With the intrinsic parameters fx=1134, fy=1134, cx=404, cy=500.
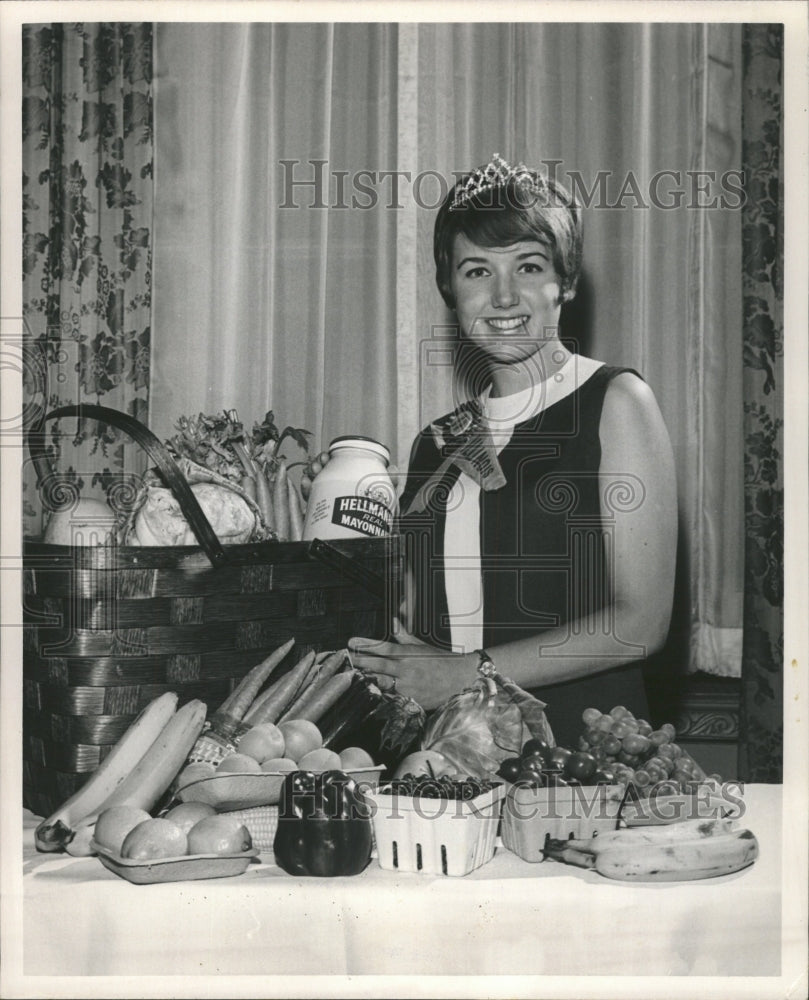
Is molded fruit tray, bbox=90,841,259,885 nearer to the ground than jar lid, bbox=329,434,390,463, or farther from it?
nearer to the ground

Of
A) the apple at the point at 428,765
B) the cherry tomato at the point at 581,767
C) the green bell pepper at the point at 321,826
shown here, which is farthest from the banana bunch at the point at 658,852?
the green bell pepper at the point at 321,826

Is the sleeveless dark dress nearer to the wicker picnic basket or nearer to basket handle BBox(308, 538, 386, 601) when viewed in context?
basket handle BBox(308, 538, 386, 601)

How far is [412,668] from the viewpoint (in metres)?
1.98

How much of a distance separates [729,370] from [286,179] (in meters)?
0.85

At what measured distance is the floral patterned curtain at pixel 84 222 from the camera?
6.54 ft

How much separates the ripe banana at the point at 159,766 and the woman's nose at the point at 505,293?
86cm

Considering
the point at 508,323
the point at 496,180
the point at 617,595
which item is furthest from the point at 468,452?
the point at 496,180

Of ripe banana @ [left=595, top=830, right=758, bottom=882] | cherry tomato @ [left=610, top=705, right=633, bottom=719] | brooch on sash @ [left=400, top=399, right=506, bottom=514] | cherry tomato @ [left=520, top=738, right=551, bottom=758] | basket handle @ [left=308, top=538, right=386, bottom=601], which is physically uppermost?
brooch on sash @ [left=400, top=399, right=506, bottom=514]

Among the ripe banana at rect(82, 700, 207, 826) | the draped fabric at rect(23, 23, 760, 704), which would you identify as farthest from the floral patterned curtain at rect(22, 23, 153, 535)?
the ripe banana at rect(82, 700, 207, 826)

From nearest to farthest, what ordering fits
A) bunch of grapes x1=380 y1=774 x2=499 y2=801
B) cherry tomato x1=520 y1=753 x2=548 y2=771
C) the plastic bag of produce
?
bunch of grapes x1=380 y1=774 x2=499 y2=801
cherry tomato x1=520 y1=753 x2=548 y2=771
the plastic bag of produce

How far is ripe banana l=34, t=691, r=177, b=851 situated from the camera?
1861mm

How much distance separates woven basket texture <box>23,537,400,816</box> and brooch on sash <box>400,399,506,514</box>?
17cm

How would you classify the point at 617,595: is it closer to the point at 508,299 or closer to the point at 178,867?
the point at 508,299

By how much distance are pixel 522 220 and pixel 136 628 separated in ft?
3.12
